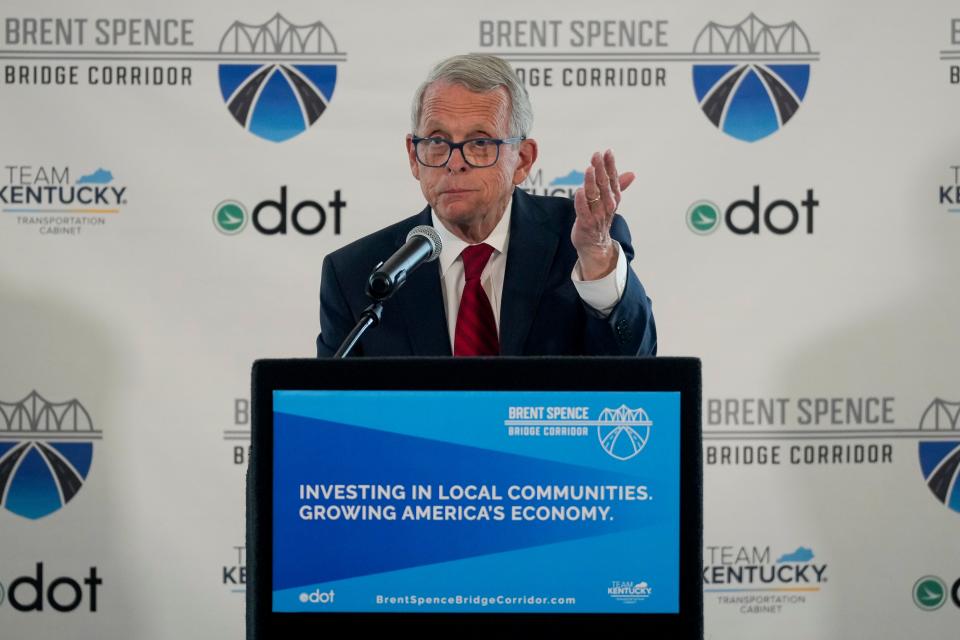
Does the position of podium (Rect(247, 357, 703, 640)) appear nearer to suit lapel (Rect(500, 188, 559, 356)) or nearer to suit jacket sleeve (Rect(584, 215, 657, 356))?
suit jacket sleeve (Rect(584, 215, 657, 356))

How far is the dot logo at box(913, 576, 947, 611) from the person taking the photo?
3.52 m

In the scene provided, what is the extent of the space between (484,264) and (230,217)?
5.27ft

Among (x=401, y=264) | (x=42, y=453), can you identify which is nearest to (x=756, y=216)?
(x=401, y=264)

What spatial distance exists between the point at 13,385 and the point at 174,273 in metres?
0.67

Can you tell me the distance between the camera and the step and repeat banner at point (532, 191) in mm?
3461

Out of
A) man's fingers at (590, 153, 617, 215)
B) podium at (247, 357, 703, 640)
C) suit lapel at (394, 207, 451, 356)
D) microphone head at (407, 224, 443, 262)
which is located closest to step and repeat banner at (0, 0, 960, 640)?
suit lapel at (394, 207, 451, 356)

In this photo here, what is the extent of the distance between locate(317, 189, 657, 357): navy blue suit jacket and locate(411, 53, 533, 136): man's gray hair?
20cm

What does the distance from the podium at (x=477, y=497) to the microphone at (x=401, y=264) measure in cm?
31

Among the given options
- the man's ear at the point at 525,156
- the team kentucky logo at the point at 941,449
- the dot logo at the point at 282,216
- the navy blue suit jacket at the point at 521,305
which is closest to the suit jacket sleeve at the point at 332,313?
the navy blue suit jacket at the point at 521,305

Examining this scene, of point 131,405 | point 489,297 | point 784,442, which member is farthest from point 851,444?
point 131,405

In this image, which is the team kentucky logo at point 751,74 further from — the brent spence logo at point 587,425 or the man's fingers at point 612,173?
the brent spence logo at point 587,425

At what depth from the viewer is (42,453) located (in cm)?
349

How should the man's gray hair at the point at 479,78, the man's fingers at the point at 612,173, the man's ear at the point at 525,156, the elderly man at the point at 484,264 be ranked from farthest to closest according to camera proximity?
the man's ear at the point at 525,156 → the man's gray hair at the point at 479,78 → the elderly man at the point at 484,264 → the man's fingers at the point at 612,173

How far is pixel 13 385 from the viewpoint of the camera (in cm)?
350
